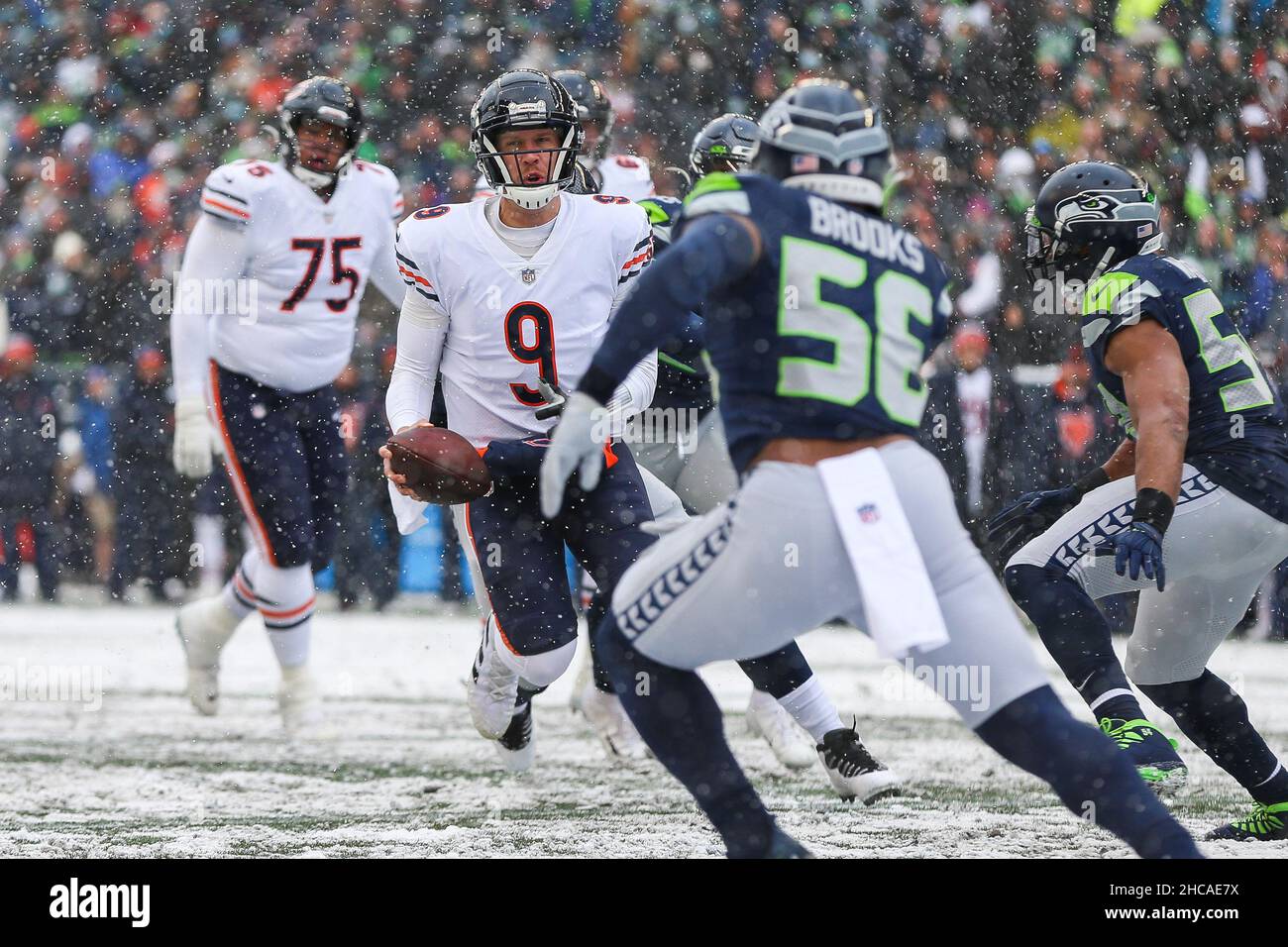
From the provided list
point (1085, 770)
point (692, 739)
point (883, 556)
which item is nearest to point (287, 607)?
point (692, 739)

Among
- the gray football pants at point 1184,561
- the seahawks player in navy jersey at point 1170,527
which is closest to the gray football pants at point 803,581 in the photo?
the seahawks player in navy jersey at point 1170,527

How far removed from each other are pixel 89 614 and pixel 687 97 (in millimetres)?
5680

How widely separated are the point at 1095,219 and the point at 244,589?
3.43 meters

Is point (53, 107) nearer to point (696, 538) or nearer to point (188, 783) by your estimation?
point (188, 783)

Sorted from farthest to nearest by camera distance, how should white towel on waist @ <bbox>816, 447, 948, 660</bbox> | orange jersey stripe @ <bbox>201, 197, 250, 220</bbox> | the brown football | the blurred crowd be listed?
the blurred crowd, orange jersey stripe @ <bbox>201, 197, 250, 220</bbox>, the brown football, white towel on waist @ <bbox>816, 447, 948, 660</bbox>

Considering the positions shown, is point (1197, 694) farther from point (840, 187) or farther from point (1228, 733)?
point (840, 187)

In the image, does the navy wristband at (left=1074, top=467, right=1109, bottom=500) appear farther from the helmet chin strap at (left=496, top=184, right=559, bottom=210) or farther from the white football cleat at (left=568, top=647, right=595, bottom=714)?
the white football cleat at (left=568, top=647, right=595, bottom=714)

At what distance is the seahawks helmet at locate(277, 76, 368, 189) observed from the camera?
621cm

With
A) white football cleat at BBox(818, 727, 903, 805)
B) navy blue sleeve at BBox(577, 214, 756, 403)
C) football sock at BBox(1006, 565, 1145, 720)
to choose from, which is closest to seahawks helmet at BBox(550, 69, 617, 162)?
white football cleat at BBox(818, 727, 903, 805)

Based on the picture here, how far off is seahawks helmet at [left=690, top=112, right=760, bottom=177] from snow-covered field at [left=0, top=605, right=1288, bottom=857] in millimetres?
2154

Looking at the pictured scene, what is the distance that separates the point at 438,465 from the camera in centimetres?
476

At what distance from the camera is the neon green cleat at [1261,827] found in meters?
4.62

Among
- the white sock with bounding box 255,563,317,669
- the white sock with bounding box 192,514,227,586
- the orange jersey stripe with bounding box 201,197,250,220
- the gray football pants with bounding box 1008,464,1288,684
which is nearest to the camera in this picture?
the gray football pants with bounding box 1008,464,1288,684

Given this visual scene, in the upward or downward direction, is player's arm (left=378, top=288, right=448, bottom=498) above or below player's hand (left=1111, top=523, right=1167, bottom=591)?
above
